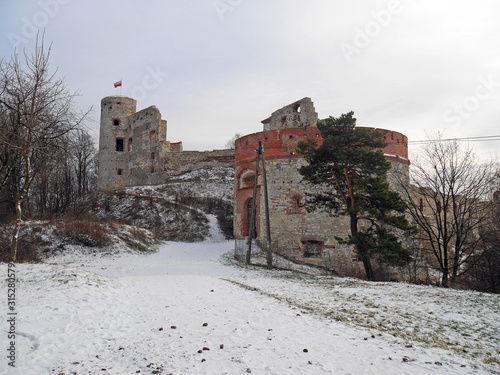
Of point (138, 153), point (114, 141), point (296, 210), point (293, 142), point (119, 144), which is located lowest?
point (296, 210)

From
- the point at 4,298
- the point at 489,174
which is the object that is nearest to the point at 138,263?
the point at 4,298

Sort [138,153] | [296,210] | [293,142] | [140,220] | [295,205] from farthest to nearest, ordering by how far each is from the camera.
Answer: [138,153] < [140,220] < [293,142] < [295,205] < [296,210]

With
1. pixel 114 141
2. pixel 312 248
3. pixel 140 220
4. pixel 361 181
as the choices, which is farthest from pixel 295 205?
pixel 114 141

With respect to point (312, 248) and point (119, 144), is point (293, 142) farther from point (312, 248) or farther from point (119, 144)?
point (119, 144)

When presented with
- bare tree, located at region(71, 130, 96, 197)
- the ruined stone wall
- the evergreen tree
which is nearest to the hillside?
the ruined stone wall

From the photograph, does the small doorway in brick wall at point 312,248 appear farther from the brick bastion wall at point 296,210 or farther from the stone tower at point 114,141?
the stone tower at point 114,141

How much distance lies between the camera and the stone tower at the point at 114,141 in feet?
114

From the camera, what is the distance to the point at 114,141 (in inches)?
1382

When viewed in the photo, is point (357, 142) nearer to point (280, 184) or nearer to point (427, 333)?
point (280, 184)

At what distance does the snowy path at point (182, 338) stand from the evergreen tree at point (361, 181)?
6578 millimetres

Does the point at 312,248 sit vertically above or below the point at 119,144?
below

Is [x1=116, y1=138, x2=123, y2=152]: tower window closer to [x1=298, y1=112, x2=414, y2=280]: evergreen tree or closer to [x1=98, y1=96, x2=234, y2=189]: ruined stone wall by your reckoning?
[x1=98, y1=96, x2=234, y2=189]: ruined stone wall

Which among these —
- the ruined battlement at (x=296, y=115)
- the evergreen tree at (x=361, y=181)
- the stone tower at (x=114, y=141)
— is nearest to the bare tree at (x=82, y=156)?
the stone tower at (x=114, y=141)

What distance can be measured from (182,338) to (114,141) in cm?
3393
